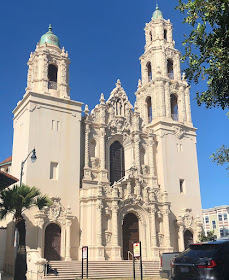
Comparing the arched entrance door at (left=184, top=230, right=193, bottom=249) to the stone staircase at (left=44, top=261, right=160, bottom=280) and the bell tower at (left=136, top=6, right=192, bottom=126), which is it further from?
the bell tower at (left=136, top=6, right=192, bottom=126)

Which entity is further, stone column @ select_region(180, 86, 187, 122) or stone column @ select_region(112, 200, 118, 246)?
stone column @ select_region(180, 86, 187, 122)

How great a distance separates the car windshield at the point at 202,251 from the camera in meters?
10.3

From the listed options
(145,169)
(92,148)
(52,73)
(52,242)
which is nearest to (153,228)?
(145,169)

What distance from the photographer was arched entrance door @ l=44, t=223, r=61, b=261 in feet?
106

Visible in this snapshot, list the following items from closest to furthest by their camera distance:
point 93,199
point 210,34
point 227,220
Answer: point 210,34, point 93,199, point 227,220

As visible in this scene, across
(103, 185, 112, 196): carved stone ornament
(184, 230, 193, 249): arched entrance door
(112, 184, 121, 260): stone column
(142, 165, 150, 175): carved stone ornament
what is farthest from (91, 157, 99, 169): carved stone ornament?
(184, 230, 193, 249): arched entrance door

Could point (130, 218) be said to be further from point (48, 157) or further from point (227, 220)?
point (227, 220)

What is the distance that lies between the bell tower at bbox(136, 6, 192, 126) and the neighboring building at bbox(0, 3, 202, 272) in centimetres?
14

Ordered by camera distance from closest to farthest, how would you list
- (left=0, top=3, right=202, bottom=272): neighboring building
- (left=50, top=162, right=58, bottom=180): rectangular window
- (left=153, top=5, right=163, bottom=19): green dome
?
(left=0, top=3, right=202, bottom=272): neighboring building
(left=50, top=162, right=58, bottom=180): rectangular window
(left=153, top=5, right=163, bottom=19): green dome

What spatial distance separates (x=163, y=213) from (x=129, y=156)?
7.64 meters

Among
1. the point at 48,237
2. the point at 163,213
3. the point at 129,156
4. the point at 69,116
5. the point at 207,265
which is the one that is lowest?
the point at 207,265

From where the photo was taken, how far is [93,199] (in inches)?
1369

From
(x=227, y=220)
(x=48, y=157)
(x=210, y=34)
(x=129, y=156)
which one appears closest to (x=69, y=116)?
(x=48, y=157)

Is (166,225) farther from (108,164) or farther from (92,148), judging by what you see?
(92,148)
